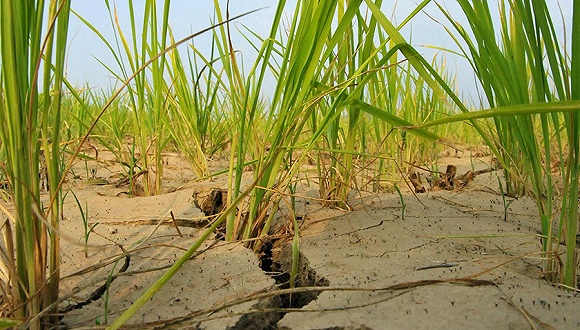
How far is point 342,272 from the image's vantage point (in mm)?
1094

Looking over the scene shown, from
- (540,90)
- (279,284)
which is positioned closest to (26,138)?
(279,284)

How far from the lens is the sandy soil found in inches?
34.2

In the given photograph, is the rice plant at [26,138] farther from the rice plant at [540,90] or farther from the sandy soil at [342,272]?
the rice plant at [540,90]

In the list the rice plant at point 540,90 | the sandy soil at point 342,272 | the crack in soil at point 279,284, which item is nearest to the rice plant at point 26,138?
the sandy soil at point 342,272

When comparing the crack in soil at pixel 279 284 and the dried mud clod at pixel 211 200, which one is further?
the dried mud clod at pixel 211 200

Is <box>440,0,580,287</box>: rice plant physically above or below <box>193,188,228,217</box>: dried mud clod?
above

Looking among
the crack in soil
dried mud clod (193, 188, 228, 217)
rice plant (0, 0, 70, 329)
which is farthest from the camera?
dried mud clod (193, 188, 228, 217)

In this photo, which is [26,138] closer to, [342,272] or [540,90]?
[342,272]

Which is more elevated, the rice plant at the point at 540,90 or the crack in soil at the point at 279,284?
the rice plant at the point at 540,90

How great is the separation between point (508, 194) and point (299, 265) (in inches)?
37.3

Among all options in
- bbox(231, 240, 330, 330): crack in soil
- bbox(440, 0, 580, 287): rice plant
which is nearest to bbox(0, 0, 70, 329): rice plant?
bbox(231, 240, 330, 330): crack in soil

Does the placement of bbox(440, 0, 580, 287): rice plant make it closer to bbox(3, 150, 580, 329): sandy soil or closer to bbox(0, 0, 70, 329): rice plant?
bbox(3, 150, 580, 329): sandy soil

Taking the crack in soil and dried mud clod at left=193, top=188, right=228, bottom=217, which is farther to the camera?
dried mud clod at left=193, top=188, right=228, bottom=217

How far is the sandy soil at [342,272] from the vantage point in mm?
868
